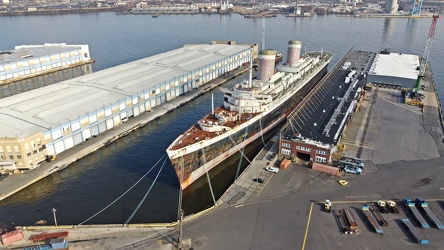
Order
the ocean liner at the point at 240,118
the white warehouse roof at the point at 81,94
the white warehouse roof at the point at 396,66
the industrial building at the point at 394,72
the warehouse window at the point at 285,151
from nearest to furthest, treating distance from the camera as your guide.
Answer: the ocean liner at the point at 240,118 → the warehouse window at the point at 285,151 → the white warehouse roof at the point at 81,94 → the industrial building at the point at 394,72 → the white warehouse roof at the point at 396,66

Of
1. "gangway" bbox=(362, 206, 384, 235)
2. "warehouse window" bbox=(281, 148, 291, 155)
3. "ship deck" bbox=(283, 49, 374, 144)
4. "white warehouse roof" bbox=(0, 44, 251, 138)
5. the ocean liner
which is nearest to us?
"gangway" bbox=(362, 206, 384, 235)

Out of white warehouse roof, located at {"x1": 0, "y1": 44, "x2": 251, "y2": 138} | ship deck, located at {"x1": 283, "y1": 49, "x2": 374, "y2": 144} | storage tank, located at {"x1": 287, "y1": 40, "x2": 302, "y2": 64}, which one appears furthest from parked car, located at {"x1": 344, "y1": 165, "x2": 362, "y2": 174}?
white warehouse roof, located at {"x1": 0, "y1": 44, "x2": 251, "y2": 138}

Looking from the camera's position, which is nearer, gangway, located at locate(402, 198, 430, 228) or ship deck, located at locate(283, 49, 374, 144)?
gangway, located at locate(402, 198, 430, 228)

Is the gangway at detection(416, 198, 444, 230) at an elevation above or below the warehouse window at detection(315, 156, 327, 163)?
below

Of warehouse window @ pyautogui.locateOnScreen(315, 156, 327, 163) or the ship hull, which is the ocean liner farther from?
warehouse window @ pyautogui.locateOnScreen(315, 156, 327, 163)

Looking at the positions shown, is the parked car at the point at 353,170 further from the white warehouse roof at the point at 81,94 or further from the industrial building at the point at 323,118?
the white warehouse roof at the point at 81,94

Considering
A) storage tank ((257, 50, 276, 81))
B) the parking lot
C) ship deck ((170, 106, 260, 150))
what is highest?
storage tank ((257, 50, 276, 81))

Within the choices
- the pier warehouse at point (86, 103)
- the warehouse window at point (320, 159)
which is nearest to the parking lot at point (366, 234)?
the warehouse window at point (320, 159)

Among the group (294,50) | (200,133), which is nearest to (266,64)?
(294,50)
